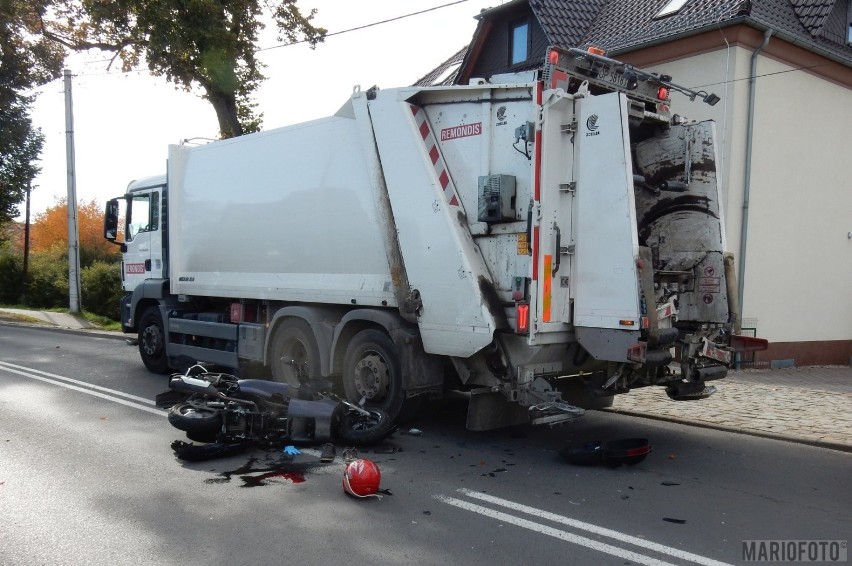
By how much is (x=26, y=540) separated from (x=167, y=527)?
782 millimetres

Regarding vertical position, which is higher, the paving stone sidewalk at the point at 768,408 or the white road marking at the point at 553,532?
the paving stone sidewalk at the point at 768,408

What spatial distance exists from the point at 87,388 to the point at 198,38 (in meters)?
9.16

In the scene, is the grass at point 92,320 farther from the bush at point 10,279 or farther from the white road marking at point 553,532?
the white road marking at point 553,532

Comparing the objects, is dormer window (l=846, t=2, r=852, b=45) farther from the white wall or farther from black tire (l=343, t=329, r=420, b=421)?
black tire (l=343, t=329, r=420, b=421)

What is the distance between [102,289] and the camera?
2575 centimetres

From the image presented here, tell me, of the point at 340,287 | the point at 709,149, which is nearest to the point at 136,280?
the point at 340,287

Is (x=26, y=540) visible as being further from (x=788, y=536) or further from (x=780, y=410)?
(x=780, y=410)

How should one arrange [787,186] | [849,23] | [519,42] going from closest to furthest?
[787,186], [849,23], [519,42]

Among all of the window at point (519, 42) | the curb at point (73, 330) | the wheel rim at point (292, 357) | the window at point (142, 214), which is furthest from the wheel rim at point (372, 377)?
the curb at point (73, 330)

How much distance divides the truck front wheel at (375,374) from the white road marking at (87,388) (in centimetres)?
215

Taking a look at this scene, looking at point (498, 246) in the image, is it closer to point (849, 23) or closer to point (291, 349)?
point (291, 349)

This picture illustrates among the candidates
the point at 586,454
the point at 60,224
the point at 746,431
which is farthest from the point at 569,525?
the point at 60,224

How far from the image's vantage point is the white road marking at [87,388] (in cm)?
815

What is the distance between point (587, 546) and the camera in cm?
416
